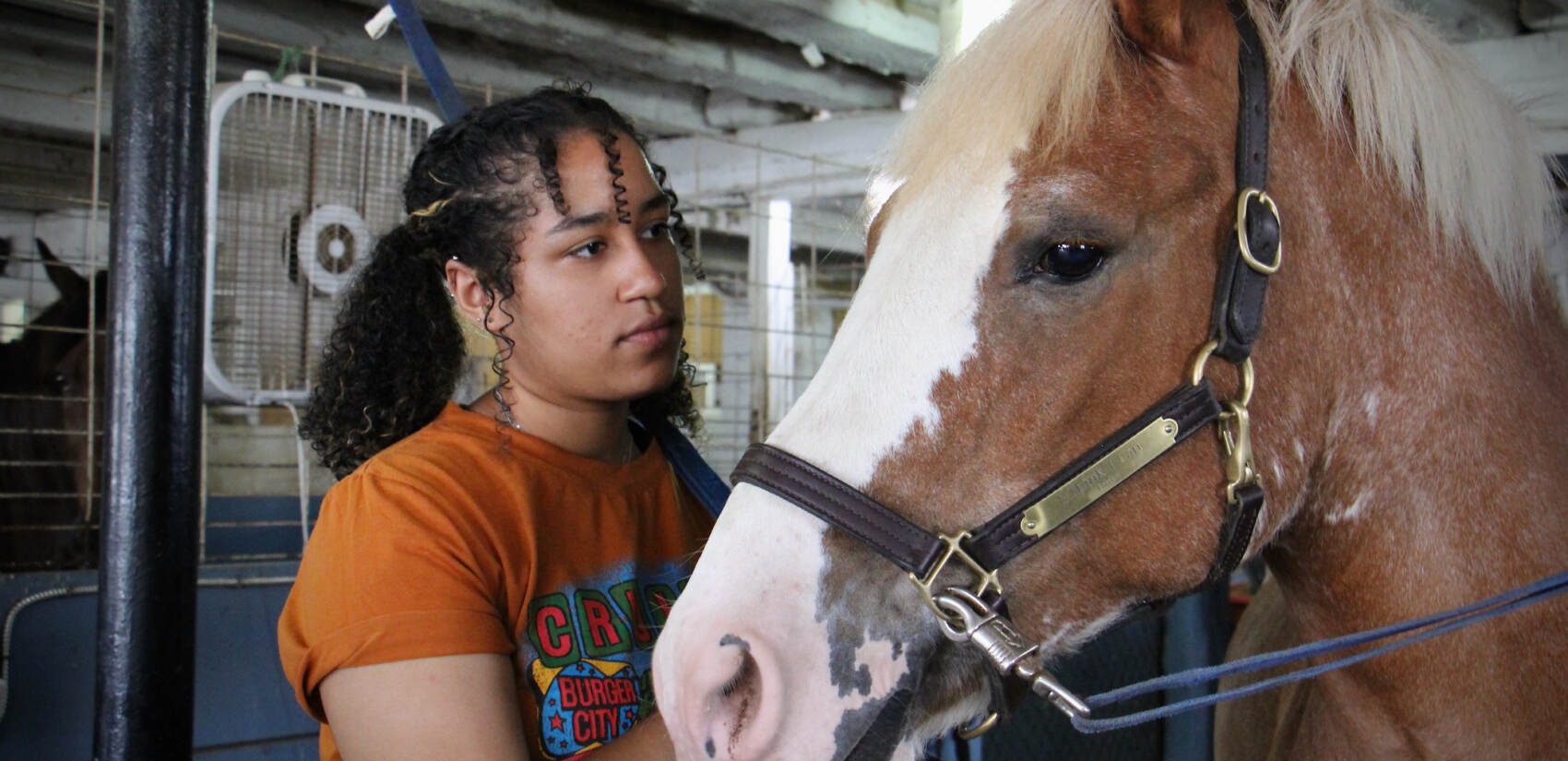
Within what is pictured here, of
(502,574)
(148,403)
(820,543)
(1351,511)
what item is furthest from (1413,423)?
(148,403)

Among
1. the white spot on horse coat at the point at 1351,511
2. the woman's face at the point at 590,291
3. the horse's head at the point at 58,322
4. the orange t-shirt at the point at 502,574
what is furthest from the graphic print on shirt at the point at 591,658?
the horse's head at the point at 58,322

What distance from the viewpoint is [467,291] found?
4.38 feet

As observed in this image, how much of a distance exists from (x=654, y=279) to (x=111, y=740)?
2.43 feet

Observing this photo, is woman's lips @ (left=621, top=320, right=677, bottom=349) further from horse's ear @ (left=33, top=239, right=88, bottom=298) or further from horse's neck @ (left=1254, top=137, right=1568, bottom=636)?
horse's ear @ (left=33, top=239, right=88, bottom=298)

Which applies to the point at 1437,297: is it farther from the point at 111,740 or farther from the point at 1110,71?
the point at 111,740

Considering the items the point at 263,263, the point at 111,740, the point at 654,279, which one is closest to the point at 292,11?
the point at 263,263

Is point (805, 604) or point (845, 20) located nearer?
point (805, 604)

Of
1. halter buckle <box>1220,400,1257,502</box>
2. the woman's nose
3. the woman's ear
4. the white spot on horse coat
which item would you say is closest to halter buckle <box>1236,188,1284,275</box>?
halter buckle <box>1220,400,1257,502</box>

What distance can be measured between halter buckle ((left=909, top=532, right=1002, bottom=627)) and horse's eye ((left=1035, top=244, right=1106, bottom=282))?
0.84 feet

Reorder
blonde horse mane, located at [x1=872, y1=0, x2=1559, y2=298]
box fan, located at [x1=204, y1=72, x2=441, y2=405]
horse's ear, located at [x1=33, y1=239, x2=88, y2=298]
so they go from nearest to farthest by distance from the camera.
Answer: blonde horse mane, located at [x1=872, y1=0, x2=1559, y2=298], box fan, located at [x1=204, y1=72, x2=441, y2=405], horse's ear, located at [x1=33, y1=239, x2=88, y2=298]

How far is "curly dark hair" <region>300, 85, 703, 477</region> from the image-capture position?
128 centimetres

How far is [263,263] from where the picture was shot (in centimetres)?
245

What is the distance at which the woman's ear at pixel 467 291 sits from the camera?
4.33 ft

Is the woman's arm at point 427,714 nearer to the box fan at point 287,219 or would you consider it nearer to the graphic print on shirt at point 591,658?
the graphic print on shirt at point 591,658
